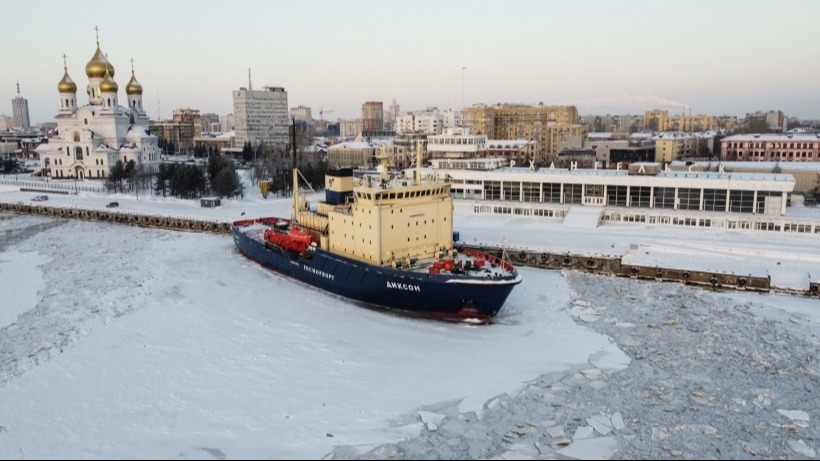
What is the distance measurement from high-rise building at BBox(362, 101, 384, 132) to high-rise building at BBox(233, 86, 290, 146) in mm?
48658

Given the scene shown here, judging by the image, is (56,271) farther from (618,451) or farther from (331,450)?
(618,451)

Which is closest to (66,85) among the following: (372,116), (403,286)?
(403,286)

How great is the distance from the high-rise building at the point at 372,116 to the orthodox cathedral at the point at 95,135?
11540 centimetres

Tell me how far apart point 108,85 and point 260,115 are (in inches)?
2666

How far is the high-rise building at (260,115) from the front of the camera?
4904 inches

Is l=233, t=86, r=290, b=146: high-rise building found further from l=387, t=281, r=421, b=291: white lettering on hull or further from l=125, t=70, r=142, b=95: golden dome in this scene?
l=387, t=281, r=421, b=291: white lettering on hull

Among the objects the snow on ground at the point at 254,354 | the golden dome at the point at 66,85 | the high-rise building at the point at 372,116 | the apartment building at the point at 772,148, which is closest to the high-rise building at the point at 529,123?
the apartment building at the point at 772,148

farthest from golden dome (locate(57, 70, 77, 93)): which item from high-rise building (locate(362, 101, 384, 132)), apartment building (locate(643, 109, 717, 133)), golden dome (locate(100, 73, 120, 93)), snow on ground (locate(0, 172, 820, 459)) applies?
apartment building (locate(643, 109, 717, 133))

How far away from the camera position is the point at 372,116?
616 ft

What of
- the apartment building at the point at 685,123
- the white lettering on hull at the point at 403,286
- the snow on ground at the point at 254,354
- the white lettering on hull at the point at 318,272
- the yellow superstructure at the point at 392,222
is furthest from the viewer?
the apartment building at the point at 685,123

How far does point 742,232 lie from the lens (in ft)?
92.4

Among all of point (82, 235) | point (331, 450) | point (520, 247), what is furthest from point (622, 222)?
point (82, 235)

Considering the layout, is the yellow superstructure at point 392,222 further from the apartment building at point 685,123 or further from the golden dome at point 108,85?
the apartment building at point 685,123

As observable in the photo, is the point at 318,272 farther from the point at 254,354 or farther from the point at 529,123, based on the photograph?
the point at 529,123
